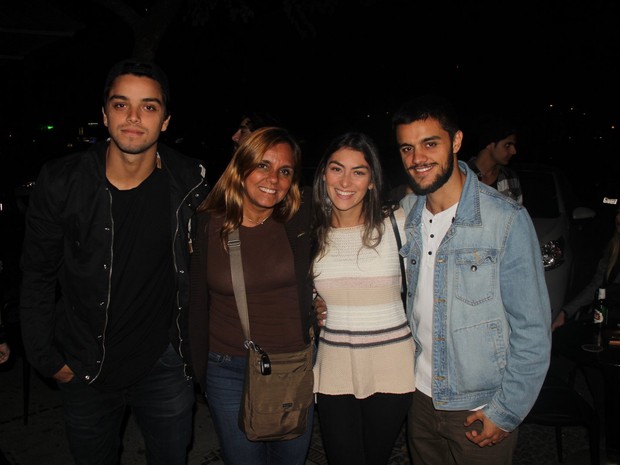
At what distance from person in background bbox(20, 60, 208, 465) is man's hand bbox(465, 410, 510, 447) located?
5.14 feet

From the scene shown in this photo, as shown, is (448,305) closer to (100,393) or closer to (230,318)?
(230,318)

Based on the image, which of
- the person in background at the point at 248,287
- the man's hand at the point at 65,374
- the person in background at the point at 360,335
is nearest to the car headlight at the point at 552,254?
the person in background at the point at 360,335

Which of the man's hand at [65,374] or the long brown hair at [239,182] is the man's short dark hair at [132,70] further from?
the man's hand at [65,374]

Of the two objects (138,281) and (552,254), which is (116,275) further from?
(552,254)

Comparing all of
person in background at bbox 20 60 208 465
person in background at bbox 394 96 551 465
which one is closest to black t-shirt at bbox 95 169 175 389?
person in background at bbox 20 60 208 465

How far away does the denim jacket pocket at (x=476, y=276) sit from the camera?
2.42m

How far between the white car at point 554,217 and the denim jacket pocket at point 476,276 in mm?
3626

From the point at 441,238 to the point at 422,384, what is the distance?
0.81 m

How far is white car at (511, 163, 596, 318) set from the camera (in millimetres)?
5715

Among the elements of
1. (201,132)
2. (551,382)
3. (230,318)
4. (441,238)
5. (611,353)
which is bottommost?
(551,382)

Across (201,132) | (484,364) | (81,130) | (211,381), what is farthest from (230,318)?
(81,130)

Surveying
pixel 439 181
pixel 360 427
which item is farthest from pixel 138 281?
pixel 439 181

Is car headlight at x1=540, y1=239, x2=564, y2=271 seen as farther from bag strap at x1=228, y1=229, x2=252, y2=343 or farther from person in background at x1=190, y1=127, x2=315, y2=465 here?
bag strap at x1=228, y1=229, x2=252, y2=343

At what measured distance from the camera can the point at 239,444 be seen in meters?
2.86
